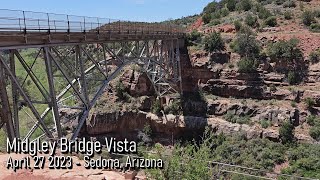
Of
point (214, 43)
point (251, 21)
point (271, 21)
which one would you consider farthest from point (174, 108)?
point (271, 21)

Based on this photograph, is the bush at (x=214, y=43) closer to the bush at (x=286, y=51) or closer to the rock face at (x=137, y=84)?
the bush at (x=286, y=51)

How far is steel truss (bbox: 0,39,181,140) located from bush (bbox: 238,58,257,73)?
A: 21.2 feet

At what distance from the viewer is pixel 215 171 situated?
1360 cm

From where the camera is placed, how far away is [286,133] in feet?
112

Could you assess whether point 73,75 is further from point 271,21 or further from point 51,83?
point 271,21

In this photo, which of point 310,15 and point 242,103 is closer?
point 242,103

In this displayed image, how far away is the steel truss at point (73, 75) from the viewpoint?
1400cm

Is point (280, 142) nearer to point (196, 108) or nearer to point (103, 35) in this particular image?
point (196, 108)

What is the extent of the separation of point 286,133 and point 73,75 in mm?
21366

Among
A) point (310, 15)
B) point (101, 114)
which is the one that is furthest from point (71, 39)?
point (310, 15)

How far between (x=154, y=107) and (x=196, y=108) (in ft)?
14.2

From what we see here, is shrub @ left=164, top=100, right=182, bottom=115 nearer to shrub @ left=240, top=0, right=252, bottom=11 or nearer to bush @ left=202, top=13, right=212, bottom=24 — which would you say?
bush @ left=202, top=13, right=212, bottom=24

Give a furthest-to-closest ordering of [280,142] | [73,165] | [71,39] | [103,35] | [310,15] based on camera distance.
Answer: [310,15]
[280,142]
[103,35]
[71,39]
[73,165]

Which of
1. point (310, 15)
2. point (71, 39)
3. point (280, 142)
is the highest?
point (310, 15)
